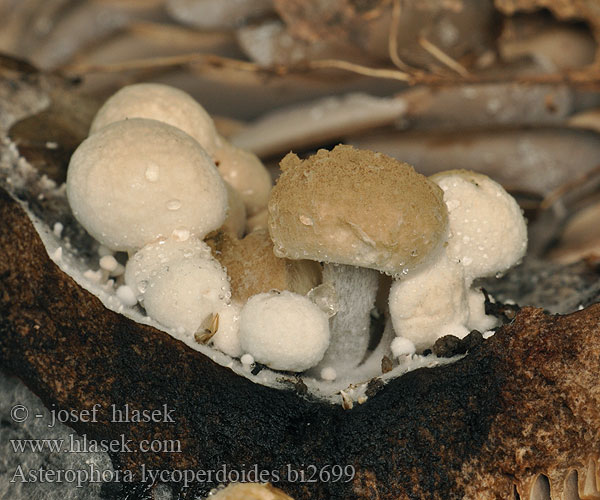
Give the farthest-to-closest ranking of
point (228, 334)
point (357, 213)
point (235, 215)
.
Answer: point (235, 215), point (228, 334), point (357, 213)

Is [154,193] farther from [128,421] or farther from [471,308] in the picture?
[471,308]

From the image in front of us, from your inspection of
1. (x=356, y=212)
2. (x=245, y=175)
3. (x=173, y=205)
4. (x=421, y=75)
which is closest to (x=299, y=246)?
(x=356, y=212)

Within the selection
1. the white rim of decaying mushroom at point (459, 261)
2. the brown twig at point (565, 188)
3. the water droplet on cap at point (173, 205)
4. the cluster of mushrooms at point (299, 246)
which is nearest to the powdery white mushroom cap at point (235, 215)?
the cluster of mushrooms at point (299, 246)

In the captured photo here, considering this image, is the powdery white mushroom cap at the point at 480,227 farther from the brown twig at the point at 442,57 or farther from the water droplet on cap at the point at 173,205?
the brown twig at the point at 442,57

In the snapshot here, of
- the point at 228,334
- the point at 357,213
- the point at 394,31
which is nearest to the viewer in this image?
the point at 357,213

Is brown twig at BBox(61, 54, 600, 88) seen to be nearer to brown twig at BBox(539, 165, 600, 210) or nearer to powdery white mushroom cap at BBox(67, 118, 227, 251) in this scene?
brown twig at BBox(539, 165, 600, 210)

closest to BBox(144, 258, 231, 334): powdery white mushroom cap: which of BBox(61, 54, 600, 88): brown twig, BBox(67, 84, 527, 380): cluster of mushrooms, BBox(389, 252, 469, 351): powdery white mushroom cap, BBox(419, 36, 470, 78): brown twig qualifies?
BBox(67, 84, 527, 380): cluster of mushrooms

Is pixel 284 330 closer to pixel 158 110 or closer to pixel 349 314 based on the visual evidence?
pixel 349 314
